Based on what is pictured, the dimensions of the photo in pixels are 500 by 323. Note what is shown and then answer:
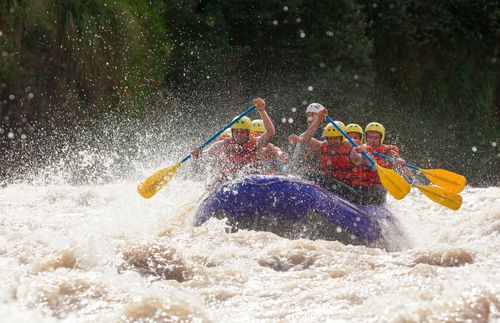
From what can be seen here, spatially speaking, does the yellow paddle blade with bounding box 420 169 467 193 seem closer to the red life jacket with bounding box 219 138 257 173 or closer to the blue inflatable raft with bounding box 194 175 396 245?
the blue inflatable raft with bounding box 194 175 396 245

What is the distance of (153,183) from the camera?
8016 mm

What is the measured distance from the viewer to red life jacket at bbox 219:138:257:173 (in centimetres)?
877

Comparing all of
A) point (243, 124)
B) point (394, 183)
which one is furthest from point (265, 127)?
point (394, 183)

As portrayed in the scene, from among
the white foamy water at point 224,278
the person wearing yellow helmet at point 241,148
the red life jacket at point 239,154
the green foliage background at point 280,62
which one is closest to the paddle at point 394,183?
the white foamy water at point 224,278

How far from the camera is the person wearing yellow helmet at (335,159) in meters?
8.13

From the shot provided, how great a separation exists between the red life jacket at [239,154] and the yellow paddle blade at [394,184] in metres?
1.61

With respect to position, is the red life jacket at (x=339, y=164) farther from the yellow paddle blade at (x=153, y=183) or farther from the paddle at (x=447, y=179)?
the yellow paddle blade at (x=153, y=183)

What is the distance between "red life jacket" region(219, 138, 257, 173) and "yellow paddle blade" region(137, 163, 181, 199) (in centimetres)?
77

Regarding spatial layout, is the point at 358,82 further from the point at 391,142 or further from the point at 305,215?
the point at 305,215

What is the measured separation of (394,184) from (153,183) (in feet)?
7.45

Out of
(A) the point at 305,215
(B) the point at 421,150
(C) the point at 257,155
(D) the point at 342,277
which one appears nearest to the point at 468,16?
(B) the point at 421,150

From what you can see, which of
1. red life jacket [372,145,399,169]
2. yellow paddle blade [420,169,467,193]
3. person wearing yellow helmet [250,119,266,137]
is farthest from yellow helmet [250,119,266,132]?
yellow paddle blade [420,169,467,193]

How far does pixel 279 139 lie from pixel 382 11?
13.2 feet

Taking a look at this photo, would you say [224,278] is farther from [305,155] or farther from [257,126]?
[257,126]
